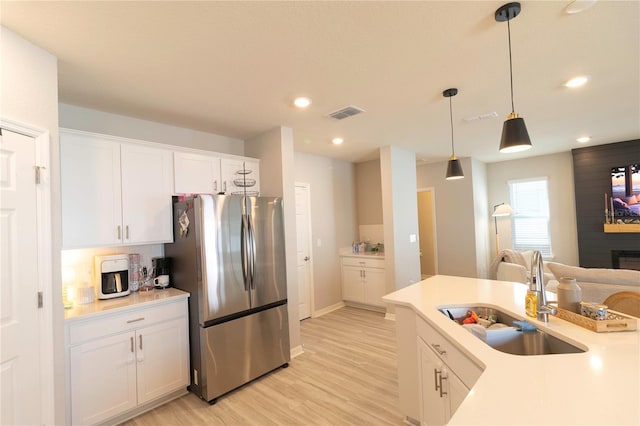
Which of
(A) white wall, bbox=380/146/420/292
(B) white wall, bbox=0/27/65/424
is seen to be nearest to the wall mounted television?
(A) white wall, bbox=380/146/420/292

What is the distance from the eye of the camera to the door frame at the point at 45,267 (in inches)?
67.7

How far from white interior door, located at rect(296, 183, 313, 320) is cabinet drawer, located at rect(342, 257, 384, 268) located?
807 millimetres

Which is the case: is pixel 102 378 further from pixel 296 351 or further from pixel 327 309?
pixel 327 309

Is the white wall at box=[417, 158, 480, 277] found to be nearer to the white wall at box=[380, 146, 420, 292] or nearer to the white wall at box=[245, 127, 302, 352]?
the white wall at box=[380, 146, 420, 292]

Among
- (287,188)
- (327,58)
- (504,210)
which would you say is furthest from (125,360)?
(504,210)

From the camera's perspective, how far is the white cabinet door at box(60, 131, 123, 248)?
2314mm

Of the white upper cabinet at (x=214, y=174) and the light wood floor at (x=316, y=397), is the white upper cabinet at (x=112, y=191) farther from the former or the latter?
the light wood floor at (x=316, y=397)

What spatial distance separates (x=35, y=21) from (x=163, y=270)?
2.11 metres

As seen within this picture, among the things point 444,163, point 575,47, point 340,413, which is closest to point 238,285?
point 340,413

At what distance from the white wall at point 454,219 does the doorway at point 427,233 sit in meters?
0.09

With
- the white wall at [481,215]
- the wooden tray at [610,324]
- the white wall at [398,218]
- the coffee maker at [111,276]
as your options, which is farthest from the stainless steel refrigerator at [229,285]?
the white wall at [481,215]

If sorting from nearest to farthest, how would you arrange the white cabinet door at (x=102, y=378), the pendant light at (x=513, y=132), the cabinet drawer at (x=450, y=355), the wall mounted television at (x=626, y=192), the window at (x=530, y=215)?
the cabinet drawer at (x=450, y=355), the pendant light at (x=513, y=132), the white cabinet door at (x=102, y=378), the wall mounted television at (x=626, y=192), the window at (x=530, y=215)

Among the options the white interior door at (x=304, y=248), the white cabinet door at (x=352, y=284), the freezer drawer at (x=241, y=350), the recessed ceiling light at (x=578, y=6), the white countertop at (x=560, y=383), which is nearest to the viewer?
the white countertop at (x=560, y=383)

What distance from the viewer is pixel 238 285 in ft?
9.12
